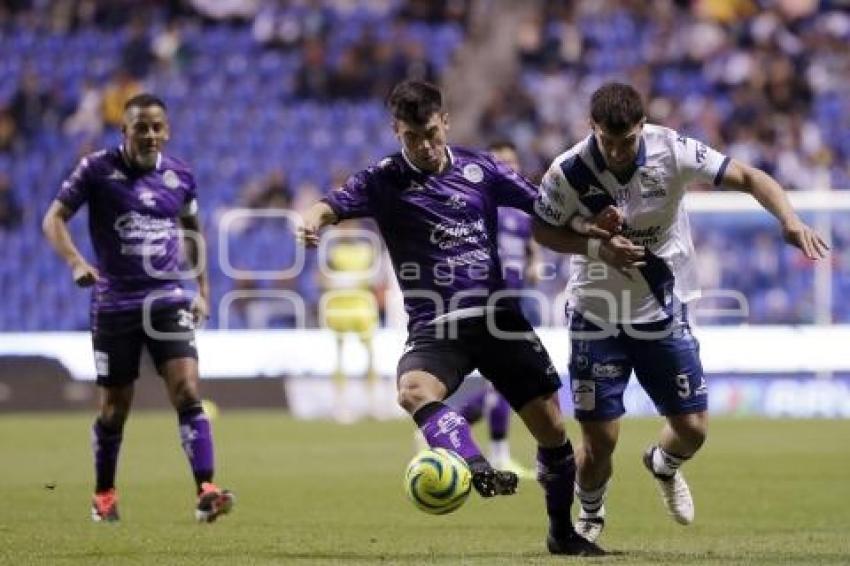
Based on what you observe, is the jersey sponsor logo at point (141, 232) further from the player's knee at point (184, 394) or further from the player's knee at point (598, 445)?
the player's knee at point (598, 445)

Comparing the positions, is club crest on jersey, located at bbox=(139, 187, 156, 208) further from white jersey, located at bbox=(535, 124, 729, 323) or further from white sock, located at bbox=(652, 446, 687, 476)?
white sock, located at bbox=(652, 446, 687, 476)

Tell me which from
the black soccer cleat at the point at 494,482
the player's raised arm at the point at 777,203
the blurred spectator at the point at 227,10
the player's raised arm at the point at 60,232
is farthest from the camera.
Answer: the blurred spectator at the point at 227,10

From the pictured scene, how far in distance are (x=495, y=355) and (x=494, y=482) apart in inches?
41.9

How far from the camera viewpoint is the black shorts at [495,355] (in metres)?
8.74

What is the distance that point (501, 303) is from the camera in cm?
901

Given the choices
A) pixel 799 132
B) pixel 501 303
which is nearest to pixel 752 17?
pixel 799 132

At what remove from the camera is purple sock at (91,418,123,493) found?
450 inches

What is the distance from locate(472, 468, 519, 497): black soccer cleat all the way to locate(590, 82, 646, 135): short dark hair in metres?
1.69

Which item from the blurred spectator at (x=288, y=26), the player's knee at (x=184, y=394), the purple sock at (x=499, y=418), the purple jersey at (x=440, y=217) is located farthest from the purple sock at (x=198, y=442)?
the blurred spectator at (x=288, y=26)

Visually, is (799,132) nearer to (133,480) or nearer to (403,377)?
(133,480)

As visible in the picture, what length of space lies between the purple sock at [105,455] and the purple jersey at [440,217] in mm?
3133

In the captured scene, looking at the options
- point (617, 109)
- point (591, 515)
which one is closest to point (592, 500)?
point (591, 515)

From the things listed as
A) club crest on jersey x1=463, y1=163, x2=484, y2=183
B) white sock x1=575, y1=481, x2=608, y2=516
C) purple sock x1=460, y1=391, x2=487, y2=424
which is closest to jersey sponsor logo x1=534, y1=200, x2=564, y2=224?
club crest on jersey x1=463, y1=163, x2=484, y2=183

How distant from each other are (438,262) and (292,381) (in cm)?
1418
